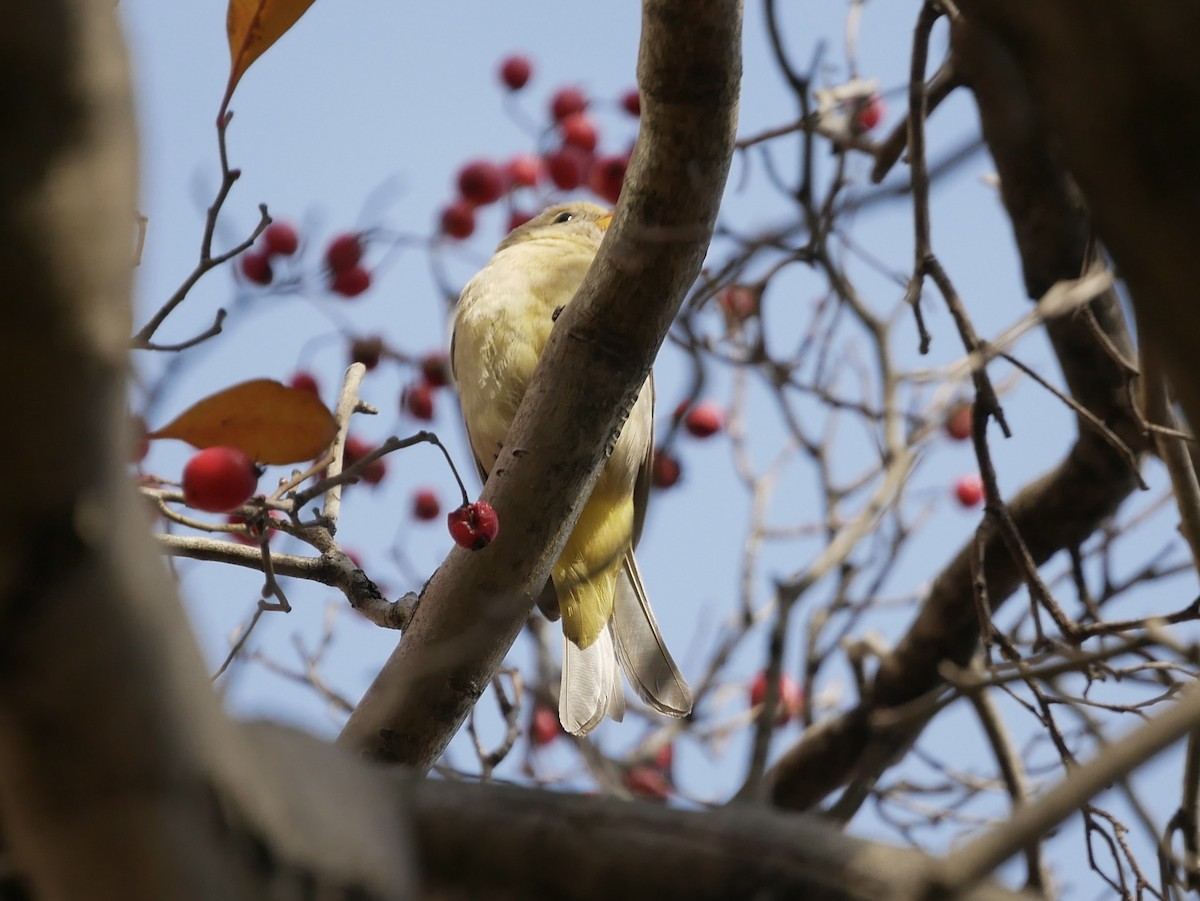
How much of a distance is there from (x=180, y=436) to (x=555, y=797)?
30.5 inches

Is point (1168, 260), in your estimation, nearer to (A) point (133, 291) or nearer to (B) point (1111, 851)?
(A) point (133, 291)

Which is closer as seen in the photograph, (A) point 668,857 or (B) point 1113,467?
(A) point 668,857

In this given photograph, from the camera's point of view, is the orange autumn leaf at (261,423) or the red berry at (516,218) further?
the red berry at (516,218)

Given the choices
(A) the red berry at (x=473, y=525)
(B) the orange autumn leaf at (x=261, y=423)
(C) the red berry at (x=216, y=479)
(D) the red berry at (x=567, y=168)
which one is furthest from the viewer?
(D) the red berry at (x=567, y=168)

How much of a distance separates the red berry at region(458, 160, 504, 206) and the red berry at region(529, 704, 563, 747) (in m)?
1.63

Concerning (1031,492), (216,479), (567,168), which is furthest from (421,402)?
(1031,492)

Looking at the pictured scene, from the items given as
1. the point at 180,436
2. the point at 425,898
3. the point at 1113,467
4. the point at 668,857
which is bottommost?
the point at 425,898

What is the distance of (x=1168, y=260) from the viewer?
569 millimetres

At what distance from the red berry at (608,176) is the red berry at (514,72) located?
799 mm

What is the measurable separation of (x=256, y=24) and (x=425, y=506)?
6.89 ft

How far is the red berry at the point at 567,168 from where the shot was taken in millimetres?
3584

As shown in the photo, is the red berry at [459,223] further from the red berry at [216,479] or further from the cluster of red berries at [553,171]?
the red berry at [216,479]

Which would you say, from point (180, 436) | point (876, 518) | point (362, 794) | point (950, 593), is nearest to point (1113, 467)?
point (950, 593)

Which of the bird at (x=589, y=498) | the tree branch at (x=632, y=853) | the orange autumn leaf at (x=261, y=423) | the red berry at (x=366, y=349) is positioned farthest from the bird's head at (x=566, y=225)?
the tree branch at (x=632, y=853)
